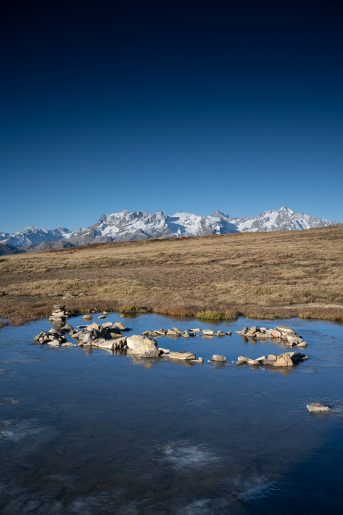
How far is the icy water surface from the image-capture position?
12.7 m

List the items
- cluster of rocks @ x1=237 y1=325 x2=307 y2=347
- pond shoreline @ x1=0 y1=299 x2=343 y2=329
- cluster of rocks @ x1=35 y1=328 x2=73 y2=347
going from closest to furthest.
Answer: cluster of rocks @ x1=237 y1=325 x2=307 y2=347, cluster of rocks @ x1=35 y1=328 x2=73 y2=347, pond shoreline @ x1=0 y1=299 x2=343 y2=329

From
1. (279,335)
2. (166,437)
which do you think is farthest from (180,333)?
(166,437)

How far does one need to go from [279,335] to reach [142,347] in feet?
→ 33.2

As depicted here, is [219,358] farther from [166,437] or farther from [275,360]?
[166,437]

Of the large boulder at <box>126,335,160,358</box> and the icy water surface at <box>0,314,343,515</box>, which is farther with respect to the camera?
the large boulder at <box>126,335,160,358</box>

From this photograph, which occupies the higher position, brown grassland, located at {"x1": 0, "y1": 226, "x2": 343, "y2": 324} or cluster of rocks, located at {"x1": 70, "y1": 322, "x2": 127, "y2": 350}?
brown grassland, located at {"x1": 0, "y1": 226, "x2": 343, "y2": 324}

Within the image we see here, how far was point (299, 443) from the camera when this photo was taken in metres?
16.0

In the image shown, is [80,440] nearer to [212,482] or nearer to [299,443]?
[212,482]

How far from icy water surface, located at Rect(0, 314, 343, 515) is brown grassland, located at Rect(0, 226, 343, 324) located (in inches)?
727

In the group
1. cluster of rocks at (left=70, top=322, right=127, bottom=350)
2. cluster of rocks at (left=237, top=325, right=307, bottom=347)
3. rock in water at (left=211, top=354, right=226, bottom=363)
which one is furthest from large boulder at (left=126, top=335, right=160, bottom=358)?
cluster of rocks at (left=237, top=325, right=307, bottom=347)

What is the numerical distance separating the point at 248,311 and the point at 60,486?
32720 mm

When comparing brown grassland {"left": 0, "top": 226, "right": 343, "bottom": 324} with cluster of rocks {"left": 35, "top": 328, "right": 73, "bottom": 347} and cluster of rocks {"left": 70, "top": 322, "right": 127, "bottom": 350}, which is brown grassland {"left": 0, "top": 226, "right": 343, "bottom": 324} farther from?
cluster of rocks {"left": 70, "top": 322, "right": 127, "bottom": 350}

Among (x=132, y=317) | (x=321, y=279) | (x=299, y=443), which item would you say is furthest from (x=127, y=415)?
(x=321, y=279)

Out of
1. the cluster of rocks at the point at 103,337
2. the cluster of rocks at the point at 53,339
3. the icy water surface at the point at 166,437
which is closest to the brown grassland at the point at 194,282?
the cluster of rocks at the point at 53,339
